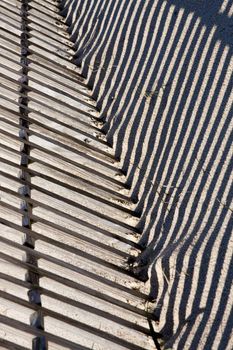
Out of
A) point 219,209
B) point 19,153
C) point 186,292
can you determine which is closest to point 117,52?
point 19,153

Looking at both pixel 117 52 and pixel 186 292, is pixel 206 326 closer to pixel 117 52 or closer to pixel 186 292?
pixel 186 292

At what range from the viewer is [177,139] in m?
3.00

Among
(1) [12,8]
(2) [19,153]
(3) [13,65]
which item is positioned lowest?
(2) [19,153]

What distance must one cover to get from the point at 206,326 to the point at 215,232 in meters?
0.40

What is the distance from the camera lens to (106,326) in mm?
2416

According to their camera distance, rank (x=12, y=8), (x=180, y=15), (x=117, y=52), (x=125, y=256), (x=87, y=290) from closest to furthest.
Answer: (x=87, y=290), (x=125, y=256), (x=180, y=15), (x=117, y=52), (x=12, y=8)

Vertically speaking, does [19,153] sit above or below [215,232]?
above

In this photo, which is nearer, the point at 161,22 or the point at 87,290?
the point at 87,290

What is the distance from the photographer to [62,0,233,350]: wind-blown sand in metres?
2.56

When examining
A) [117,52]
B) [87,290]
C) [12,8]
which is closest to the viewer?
[87,290]

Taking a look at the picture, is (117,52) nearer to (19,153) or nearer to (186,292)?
(19,153)

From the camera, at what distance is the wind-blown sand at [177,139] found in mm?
2561

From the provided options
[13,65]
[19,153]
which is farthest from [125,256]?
[13,65]

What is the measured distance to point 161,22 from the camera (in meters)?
3.40
